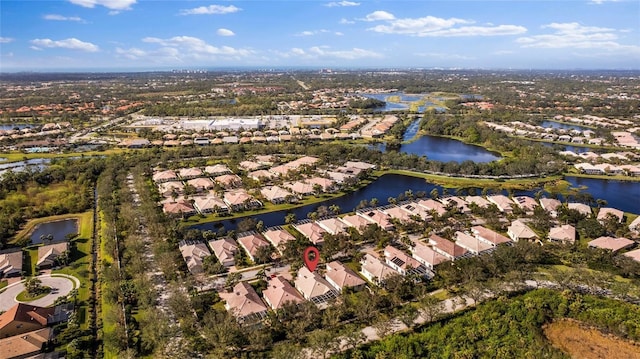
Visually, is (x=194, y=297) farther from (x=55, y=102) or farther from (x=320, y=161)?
(x=55, y=102)

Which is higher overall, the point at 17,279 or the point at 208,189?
the point at 208,189

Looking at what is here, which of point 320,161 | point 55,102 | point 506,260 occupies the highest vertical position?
point 55,102

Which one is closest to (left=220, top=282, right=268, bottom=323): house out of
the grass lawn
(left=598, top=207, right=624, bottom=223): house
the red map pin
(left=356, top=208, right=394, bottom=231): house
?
the red map pin

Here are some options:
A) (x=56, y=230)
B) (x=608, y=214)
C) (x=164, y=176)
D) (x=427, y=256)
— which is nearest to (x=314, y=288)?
(x=427, y=256)

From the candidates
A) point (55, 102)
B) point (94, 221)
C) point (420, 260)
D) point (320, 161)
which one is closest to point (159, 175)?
point (94, 221)

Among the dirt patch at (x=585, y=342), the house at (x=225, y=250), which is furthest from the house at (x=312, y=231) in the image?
the dirt patch at (x=585, y=342)

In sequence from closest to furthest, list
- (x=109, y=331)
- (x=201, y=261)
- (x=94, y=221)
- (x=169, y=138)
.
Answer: (x=109, y=331)
(x=201, y=261)
(x=94, y=221)
(x=169, y=138)
